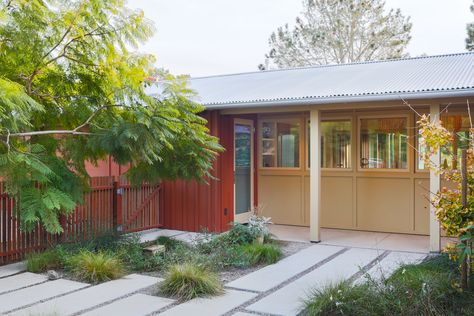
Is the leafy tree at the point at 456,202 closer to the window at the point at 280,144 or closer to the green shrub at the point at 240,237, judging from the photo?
the green shrub at the point at 240,237

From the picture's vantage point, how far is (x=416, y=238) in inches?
331

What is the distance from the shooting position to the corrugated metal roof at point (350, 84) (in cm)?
705

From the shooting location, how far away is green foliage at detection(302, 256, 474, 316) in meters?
4.15

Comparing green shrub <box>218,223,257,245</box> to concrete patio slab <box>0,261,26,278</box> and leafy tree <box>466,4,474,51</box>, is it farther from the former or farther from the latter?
leafy tree <box>466,4,474,51</box>

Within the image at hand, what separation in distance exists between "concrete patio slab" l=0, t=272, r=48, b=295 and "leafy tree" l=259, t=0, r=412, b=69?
21013mm

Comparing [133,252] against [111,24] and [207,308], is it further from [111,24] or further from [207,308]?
[111,24]

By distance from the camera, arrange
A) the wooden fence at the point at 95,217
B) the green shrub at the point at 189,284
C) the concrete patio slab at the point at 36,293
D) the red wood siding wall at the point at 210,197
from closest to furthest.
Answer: the concrete patio slab at the point at 36,293, the green shrub at the point at 189,284, the wooden fence at the point at 95,217, the red wood siding wall at the point at 210,197

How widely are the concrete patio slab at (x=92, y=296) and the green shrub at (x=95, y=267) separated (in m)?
0.12

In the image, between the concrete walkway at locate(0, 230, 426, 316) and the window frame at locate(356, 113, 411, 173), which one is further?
the window frame at locate(356, 113, 411, 173)

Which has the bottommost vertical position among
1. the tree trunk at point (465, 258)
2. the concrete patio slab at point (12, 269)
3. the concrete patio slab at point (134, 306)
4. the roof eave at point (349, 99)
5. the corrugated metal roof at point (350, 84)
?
the concrete patio slab at point (134, 306)

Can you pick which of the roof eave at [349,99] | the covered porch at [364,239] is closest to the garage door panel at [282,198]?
the covered porch at [364,239]

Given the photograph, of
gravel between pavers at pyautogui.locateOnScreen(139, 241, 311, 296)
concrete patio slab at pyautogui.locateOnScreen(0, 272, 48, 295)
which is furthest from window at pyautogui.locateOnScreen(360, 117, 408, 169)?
concrete patio slab at pyautogui.locateOnScreen(0, 272, 48, 295)

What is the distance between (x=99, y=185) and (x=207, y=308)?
4071 mm

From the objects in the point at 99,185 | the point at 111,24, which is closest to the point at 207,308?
the point at 111,24
